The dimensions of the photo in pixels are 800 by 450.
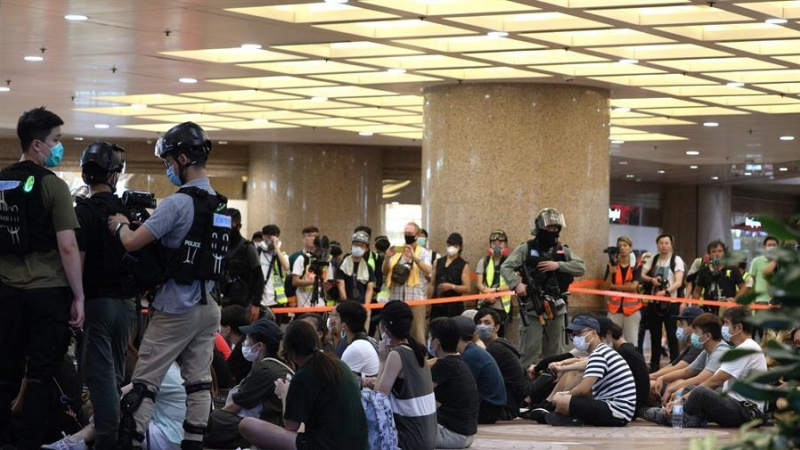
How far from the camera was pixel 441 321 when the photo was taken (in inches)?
356

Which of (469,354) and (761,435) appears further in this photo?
(469,354)

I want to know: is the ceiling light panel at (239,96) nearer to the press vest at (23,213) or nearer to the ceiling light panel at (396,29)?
the ceiling light panel at (396,29)

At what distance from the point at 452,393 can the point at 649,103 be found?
10.9 meters

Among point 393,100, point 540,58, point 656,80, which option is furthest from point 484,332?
point 393,100

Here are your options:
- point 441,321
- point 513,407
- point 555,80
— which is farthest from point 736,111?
point 441,321

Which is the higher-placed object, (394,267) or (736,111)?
(736,111)

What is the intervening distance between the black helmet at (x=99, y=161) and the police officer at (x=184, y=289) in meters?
0.30

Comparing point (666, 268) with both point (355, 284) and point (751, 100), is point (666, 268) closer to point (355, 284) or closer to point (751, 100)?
point (751, 100)

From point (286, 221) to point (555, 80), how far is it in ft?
37.7

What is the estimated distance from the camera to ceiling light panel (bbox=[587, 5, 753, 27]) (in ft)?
40.4

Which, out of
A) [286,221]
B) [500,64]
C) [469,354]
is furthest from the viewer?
[286,221]

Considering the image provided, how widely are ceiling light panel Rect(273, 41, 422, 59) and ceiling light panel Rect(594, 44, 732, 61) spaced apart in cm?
223

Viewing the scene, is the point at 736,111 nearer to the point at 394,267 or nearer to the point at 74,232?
the point at 394,267

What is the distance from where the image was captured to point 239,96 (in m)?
19.3
